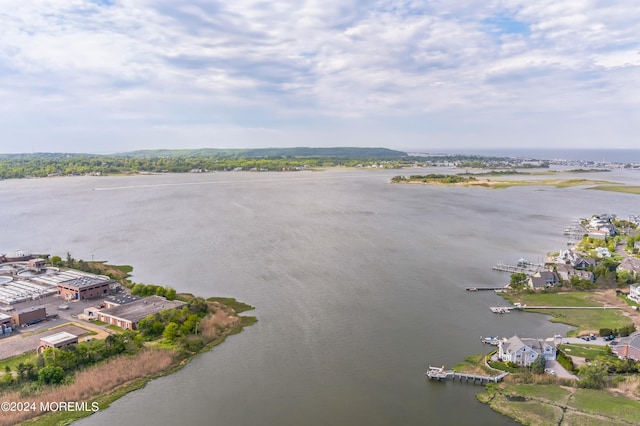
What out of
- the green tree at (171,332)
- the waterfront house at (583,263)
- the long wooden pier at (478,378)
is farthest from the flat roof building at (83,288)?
the waterfront house at (583,263)

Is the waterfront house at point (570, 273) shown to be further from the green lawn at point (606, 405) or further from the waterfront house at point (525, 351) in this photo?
the green lawn at point (606, 405)

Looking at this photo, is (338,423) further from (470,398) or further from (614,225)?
(614,225)

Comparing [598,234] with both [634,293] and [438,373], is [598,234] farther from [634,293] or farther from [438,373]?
[438,373]

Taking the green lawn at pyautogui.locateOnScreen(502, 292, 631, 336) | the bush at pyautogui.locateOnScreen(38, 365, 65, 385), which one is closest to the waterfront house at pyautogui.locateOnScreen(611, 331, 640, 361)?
the green lawn at pyautogui.locateOnScreen(502, 292, 631, 336)

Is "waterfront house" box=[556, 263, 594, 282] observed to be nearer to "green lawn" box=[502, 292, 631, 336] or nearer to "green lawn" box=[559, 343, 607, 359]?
"green lawn" box=[502, 292, 631, 336]

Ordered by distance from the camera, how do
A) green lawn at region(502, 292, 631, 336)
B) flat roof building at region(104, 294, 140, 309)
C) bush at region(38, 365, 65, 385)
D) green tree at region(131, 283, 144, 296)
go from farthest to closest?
green tree at region(131, 283, 144, 296)
flat roof building at region(104, 294, 140, 309)
green lawn at region(502, 292, 631, 336)
bush at region(38, 365, 65, 385)

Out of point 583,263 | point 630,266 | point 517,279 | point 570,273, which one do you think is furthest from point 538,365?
point 630,266

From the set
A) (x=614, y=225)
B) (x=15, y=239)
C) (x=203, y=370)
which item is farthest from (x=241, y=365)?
(x=614, y=225)
